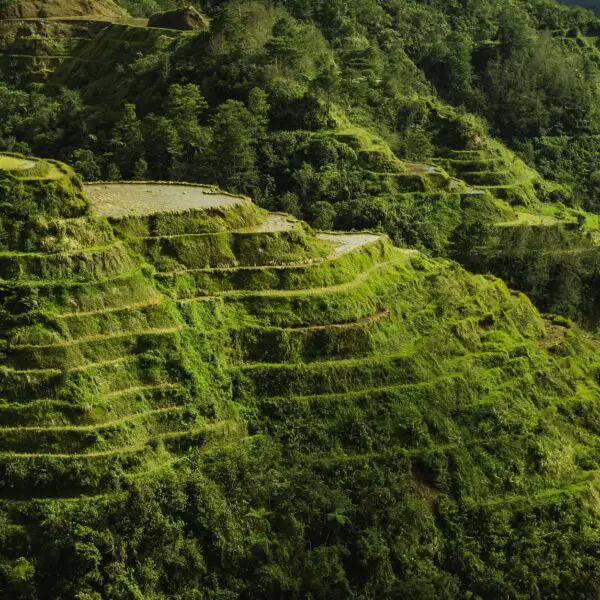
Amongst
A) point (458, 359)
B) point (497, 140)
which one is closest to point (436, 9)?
point (497, 140)

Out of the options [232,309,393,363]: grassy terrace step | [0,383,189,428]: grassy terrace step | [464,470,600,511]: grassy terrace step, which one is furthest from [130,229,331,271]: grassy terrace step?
[464,470,600,511]: grassy terrace step

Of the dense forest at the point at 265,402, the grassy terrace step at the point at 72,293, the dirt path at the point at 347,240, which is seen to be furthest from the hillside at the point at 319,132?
the grassy terrace step at the point at 72,293

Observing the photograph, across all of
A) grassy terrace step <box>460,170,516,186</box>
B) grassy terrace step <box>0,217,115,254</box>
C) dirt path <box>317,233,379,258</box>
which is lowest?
grassy terrace step <box>460,170,516,186</box>

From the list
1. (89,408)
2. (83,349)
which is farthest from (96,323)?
(89,408)

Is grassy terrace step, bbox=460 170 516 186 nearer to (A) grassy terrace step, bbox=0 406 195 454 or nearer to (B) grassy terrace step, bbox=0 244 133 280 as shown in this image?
(B) grassy terrace step, bbox=0 244 133 280

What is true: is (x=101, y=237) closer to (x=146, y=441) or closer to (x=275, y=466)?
(x=146, y=441)

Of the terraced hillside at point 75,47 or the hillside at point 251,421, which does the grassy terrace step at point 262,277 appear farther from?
the terraced hillside at point 75,47
